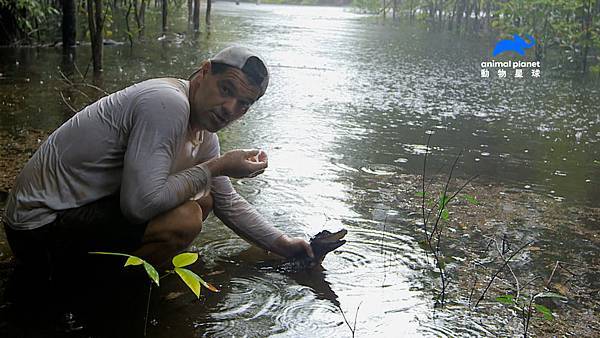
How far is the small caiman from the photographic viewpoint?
10.8 ft

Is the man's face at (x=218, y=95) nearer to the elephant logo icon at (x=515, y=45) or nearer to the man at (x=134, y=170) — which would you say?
the man at (x=134, y=170)

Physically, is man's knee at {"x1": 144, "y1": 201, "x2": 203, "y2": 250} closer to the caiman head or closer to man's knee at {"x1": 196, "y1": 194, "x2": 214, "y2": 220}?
man's knee at {"x1": 196, "y1": 194, "x2": 214, "y2": 220}

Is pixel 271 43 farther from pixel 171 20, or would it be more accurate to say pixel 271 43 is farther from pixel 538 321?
pixel 538 321

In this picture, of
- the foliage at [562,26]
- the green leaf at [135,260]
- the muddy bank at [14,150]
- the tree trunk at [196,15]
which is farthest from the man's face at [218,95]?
the tree trunk at [196,15]

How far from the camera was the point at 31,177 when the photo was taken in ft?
9.15

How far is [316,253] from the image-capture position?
3.37 meters

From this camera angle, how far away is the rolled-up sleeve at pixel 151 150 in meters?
2.64

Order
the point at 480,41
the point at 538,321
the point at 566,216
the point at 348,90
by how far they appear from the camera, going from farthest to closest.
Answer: the point at 480,41 → the point at 348,90 → the point at 566,216 → the point at 538,321

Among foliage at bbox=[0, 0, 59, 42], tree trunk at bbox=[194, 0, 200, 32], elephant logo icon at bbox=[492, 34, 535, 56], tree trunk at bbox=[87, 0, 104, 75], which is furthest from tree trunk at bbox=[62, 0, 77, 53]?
elephant logo icon at bbox=[492, 34, 535, 56]

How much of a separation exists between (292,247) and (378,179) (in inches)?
73.4

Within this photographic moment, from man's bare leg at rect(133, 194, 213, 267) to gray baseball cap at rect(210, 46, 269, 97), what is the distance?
54 centimetres

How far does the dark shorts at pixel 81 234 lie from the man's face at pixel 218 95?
0.46m

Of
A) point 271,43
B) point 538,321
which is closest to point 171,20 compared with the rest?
point 271,43

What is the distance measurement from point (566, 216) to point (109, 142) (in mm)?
2884
